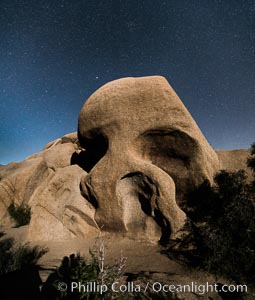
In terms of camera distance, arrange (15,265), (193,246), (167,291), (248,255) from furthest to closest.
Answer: (193,246) → (15,265) → (248,255) → (167,291)

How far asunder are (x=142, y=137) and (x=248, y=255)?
5.55 m

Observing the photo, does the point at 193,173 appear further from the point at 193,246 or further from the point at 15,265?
the point at 15,265

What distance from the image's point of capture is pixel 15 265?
604cm

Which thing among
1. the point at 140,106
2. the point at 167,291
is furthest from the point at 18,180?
the point at 167,291

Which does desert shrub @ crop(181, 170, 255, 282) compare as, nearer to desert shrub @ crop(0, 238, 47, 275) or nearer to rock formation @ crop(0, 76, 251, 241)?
rock formation @ crop(0, 76, 251, 241)

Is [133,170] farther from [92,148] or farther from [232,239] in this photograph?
[232,239]

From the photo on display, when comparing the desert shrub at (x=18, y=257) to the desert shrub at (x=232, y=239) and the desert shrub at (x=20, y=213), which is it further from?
the desert shrub at (x=232, y=239)

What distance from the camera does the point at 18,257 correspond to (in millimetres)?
6637

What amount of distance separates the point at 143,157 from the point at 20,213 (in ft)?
30.3

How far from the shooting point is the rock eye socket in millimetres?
10010

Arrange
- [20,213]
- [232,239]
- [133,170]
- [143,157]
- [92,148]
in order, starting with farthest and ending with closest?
1. [20,213]
2. [92,148]
3. [143,157]
4. [133,170]
5. [232,239]

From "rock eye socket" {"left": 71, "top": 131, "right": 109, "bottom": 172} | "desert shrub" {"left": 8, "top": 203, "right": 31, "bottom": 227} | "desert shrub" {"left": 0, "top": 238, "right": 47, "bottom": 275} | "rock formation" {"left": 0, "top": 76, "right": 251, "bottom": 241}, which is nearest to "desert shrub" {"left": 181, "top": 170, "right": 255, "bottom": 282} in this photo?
"rock formation" {"left": 0, "top": 76, "right": 251, "bottom": 241}

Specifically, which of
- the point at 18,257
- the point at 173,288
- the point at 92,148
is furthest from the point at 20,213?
the point at 173,288

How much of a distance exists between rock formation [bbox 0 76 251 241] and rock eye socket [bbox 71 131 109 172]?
14cm
